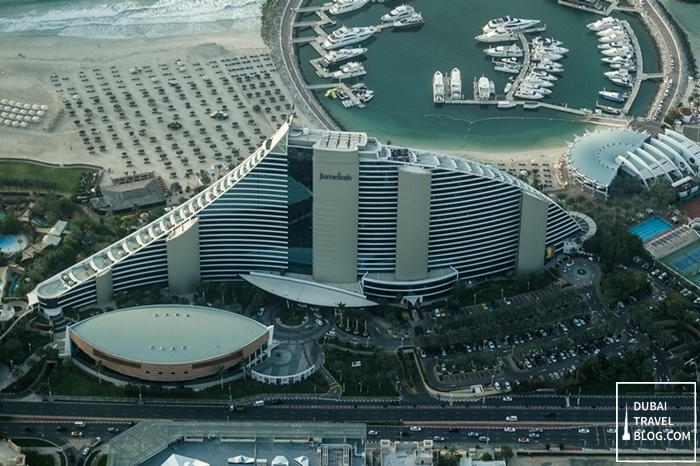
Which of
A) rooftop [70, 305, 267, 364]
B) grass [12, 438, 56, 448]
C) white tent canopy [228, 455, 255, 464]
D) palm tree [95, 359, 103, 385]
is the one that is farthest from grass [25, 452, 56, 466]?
white tent canopy [228, 455, 255, 464]

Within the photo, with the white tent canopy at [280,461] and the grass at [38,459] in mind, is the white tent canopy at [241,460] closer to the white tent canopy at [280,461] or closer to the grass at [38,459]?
the white tent canopy at [280,461]

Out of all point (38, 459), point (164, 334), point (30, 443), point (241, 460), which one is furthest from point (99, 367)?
point (241, 460)

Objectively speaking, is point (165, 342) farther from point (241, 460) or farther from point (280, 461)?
point (280, 461)

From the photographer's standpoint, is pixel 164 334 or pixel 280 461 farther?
pixel 164 334

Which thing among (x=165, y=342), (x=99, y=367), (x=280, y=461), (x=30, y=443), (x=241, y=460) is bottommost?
(x=30, y=443)

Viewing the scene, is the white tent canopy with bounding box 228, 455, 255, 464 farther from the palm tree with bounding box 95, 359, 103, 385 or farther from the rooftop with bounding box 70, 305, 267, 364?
the palm tree with bounding box 95, 359, 103, 385
